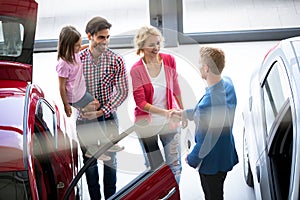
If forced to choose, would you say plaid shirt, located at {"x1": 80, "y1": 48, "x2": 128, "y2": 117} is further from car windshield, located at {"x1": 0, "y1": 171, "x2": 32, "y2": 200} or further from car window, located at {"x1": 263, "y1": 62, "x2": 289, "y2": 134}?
car windshield, located at {"x1": 0, "y1": 171, "x2": 32, "y2": 200}

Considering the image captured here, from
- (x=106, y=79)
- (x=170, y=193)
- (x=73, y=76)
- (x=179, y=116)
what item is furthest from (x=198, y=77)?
(x=170, y=193)

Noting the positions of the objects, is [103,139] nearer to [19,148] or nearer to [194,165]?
[194,165]

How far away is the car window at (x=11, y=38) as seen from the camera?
375 cm

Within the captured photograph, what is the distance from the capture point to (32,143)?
117 inches

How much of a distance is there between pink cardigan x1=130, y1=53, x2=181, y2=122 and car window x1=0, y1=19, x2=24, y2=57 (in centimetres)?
78

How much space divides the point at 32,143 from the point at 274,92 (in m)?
1.56

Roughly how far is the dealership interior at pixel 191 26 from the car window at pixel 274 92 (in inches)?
61.8

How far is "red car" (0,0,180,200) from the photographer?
111 inches

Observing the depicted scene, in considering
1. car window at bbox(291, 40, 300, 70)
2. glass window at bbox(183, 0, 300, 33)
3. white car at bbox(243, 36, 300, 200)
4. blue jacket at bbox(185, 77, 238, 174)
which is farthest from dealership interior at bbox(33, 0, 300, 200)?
car window at bbox(291, 40, 300, 70)

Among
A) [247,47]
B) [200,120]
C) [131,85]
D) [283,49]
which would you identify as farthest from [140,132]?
[247,47]

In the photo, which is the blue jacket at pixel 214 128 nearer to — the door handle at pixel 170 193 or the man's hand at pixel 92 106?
the door handle at pixel 170 193

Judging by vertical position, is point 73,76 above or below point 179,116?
above

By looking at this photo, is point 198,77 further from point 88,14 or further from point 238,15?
point 88,14

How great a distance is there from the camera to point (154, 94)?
13.0ft
